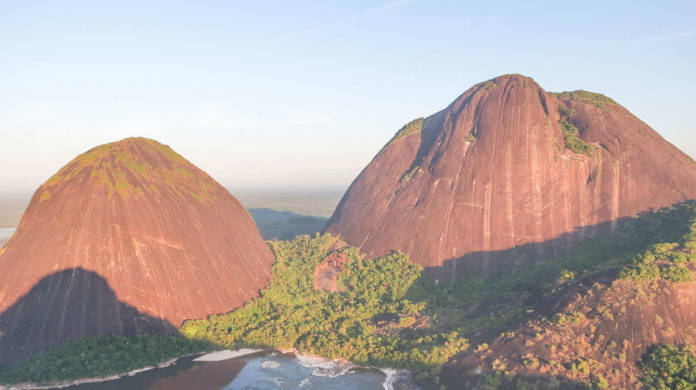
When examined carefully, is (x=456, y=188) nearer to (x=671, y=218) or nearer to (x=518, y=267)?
(x=518, y=267)

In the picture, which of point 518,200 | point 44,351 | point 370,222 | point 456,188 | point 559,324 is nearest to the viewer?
point 559,324

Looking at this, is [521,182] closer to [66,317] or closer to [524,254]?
[524,254]

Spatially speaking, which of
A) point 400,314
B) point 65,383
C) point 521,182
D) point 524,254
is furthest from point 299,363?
point 521,182

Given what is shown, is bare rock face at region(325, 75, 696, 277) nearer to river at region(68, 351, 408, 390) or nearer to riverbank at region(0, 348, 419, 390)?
riverbank at region(0, 348, 419, 390)

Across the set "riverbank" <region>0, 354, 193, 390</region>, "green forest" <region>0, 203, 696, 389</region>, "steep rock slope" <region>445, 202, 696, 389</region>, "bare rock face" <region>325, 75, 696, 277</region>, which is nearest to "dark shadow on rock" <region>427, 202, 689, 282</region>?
"bare rock face" <region>325, 75, 696, 277</region>

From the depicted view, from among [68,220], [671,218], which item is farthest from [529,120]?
[68,220]

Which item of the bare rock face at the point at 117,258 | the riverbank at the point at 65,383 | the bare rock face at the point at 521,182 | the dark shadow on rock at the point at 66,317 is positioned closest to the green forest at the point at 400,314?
the riverbank at the point at 65,383
